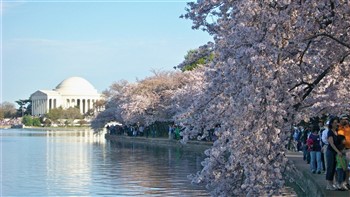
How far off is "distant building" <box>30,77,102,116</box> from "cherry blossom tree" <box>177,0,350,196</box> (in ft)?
565

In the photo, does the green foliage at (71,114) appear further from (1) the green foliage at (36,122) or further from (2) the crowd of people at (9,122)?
(2) the crowd of people at (9,122)

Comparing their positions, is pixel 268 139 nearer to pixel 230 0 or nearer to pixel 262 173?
pixel 262 173

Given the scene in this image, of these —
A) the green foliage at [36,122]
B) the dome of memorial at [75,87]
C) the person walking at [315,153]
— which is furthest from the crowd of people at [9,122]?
the person walking at [315,153]

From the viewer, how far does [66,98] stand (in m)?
188

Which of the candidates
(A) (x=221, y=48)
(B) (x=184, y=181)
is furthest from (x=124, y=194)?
(A) (x=221, y=48)

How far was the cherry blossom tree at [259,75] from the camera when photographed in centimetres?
974

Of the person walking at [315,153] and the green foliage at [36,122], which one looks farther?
the green foliage at [36,122]

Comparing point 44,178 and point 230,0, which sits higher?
point 230,0

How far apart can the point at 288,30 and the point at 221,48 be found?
133 centimetres

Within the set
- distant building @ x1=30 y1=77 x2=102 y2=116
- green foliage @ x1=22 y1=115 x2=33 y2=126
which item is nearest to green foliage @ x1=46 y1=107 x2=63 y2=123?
green foliage @ x1=22 y1=115 x2=33 y2=126

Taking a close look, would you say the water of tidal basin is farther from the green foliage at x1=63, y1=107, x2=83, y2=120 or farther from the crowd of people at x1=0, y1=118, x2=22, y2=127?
the crowd of people at x1=0, y1=118, x2=22, y2=127

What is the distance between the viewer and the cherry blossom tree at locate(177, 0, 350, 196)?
32.0 feet

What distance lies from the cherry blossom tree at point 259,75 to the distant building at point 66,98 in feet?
565

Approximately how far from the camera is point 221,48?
11.0 metres
